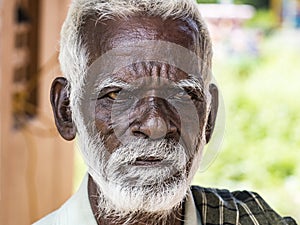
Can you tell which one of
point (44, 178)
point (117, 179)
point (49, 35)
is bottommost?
point (44, 178)

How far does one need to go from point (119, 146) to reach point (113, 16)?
0.21 meters

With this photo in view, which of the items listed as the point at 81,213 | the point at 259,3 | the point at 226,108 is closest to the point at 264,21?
the point at 259,3

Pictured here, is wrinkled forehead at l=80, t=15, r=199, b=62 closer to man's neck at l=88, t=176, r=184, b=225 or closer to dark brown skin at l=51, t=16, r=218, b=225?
dark brown skin at l=51, t=16, r=218, b=225

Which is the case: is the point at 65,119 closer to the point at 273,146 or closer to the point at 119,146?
the point at 119,146

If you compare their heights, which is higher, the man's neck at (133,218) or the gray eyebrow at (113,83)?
the gray eyebrow at (113,83)

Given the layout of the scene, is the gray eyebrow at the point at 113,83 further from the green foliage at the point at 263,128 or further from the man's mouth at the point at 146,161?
the green foliage at the point at 263,128

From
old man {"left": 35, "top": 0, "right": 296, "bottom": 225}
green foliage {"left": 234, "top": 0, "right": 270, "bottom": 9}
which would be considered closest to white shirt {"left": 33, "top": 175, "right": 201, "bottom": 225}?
old man {"left": 35, "top": 0, "right": 296, "bottom": 225}

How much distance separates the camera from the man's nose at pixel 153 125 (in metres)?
1.18

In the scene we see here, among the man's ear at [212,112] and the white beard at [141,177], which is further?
the man's ear at [212,112]

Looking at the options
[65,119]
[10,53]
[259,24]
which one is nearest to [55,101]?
[65,119]

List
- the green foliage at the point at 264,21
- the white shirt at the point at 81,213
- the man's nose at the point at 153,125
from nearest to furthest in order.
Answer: the man's nose at the point at 153,125 → the white shirt at the point at 81,213 → the green foliage at the point at 264,21

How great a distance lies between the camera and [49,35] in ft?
11.7

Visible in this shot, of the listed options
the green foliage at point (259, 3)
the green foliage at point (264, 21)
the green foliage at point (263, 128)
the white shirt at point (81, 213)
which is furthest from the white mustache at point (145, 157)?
the green foliage at point (259, 3)

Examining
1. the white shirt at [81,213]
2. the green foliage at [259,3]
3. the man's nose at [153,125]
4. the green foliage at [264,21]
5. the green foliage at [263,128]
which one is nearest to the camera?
the man's nose at [153,125]
